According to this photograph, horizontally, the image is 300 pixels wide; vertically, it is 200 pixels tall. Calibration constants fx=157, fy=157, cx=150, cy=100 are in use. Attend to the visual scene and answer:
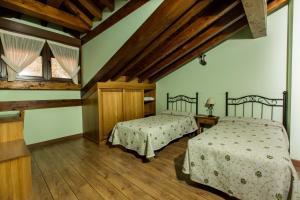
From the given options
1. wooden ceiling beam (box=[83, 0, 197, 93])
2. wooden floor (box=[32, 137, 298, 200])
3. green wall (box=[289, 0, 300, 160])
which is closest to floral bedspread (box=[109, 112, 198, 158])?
wooden floor (box=[32, 137, 298, 200])

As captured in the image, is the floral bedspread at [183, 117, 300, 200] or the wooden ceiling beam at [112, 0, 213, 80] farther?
the wooden ceiling beam at [112, 0, 213, 80]

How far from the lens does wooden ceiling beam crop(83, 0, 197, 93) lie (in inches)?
73.2

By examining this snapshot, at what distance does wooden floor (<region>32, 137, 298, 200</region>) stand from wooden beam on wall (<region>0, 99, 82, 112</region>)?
0.88 m

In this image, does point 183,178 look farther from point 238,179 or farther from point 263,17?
point 263,17

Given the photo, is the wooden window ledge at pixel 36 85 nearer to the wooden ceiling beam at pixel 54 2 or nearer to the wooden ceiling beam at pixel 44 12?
the wooden ceiling beam at pixel 44 12

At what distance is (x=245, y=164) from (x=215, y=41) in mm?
2467

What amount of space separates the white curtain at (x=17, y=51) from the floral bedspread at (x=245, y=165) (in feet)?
10.9

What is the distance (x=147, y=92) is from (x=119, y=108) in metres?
1.27

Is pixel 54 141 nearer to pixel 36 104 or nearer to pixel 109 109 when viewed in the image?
pixel 36 104

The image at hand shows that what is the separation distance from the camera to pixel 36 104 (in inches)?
125

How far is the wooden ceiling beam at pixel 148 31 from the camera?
6.10 ft

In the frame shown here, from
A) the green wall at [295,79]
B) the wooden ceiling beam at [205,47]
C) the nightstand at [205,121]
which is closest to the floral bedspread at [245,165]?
the green wall at [295,79]

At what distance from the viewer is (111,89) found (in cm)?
348

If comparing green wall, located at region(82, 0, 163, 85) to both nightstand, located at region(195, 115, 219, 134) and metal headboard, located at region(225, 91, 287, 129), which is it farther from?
metal headboard, located at region(225, 91, 287, 129)
